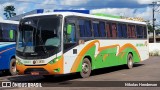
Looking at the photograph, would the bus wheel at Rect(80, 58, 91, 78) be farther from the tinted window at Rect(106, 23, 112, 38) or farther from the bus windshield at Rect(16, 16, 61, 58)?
the tinted window at Rect(106, 23, 112, 38)

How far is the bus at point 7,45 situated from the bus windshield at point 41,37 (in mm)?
2882

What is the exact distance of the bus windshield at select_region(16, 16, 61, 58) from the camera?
577 inches

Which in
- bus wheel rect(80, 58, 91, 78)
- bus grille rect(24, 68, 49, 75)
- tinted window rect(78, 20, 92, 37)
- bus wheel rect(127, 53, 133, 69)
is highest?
tinted window rect(78, 20, 92, 37)

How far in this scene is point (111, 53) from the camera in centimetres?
1944

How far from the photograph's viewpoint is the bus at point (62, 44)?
14656 mm

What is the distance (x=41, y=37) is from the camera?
1492 centimetres

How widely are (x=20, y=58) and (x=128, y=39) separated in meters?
8.45

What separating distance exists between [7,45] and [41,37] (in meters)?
4.00

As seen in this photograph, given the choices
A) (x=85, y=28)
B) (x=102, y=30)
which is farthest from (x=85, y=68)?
(x=102, y=30)

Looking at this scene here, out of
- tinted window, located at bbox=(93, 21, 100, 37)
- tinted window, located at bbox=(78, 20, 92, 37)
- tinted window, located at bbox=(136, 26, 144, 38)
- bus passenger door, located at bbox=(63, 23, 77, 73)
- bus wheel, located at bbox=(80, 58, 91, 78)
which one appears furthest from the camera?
tinted window, located at bbox=(136, 26, 144, 38)

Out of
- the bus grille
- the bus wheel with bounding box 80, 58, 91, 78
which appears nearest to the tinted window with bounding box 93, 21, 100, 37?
the bus wheel with bounding box 80, 58, 91, 78

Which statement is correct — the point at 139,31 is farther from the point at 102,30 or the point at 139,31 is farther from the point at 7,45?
the point at 7,45

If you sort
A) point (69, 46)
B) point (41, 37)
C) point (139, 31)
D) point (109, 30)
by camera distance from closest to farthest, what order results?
1. point (41, 37)
2. point (69, 46)
3. point (109, 30)
4. point (139, 31)

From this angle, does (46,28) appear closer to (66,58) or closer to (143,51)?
(66,58)
